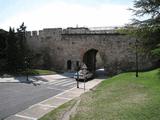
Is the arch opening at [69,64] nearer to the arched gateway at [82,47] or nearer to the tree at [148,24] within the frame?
the arched gateway at [82,47]

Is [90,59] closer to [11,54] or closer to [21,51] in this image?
[21,51]

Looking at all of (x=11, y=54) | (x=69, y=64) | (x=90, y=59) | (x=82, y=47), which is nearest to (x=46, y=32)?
(x=69, y=64)

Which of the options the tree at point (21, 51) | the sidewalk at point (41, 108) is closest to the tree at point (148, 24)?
the sidewalk at point (41, 108)

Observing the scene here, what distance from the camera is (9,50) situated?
119 feet

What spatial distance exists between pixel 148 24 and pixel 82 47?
17.7 metres

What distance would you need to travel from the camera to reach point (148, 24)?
78.5 ft

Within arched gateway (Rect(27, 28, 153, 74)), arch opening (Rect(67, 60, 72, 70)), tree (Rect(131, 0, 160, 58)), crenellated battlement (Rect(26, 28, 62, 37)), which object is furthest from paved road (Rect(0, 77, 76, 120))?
crenellated battlement (Rect(26, 28, 62, 37))

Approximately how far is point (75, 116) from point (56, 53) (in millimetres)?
29562

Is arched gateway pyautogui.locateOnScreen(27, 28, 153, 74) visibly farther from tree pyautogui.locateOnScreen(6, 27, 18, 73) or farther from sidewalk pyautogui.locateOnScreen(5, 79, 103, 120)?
sidewalk pyautogui.locateOnScreen(5, 79, 103, 120)

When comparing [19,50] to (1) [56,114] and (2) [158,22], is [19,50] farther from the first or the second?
(1) [56,114]

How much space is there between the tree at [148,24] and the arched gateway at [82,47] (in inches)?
482

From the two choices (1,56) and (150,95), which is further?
(1,56)

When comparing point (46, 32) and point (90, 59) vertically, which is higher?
point (46, 32)

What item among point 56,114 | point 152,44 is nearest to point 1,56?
point 152,44
